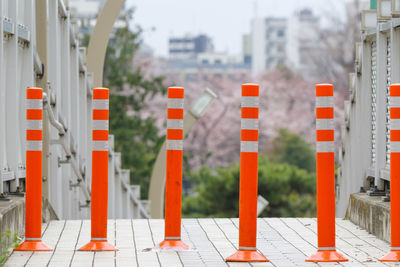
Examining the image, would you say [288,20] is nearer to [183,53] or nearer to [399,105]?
[183,53]

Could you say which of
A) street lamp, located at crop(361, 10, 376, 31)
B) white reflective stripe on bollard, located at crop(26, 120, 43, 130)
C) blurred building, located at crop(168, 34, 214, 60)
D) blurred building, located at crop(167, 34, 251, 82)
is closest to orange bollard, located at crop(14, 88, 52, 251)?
white reflective stripe on bollard, located at crop(26, 120, 43, 130)

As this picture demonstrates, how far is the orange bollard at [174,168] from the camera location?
7.54 m

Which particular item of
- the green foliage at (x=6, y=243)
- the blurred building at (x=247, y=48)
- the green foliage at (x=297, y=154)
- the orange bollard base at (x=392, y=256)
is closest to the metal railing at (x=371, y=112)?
the orange bollard base at (x=392, y=256)

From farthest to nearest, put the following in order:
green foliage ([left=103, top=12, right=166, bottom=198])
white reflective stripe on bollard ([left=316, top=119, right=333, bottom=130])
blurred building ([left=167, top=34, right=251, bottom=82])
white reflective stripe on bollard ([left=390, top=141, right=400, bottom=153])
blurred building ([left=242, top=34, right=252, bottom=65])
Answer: blurred building ([left=242, top=34, right=252, bottom=65]) < blurred building ([left=167, top=34, right=251, bottom=82]) < green foliage ([left=103, top=12, right=166, bottom=198]) < white reflective stripe on bollard ([left=316, top=119, right=333, bottom=130]) < white reflective stripe on bollard ([left=390, top=141, right=400, bottom=153])

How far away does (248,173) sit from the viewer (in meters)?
7.19

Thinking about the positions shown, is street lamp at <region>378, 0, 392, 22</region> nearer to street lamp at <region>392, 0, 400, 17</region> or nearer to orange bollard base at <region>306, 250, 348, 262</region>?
street lamp at <region>392, 0, 400, 17</region>

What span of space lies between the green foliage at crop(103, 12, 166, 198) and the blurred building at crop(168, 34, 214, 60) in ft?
286

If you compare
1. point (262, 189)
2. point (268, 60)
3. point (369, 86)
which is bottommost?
point (262, 189)

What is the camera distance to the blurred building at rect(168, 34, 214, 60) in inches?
4934

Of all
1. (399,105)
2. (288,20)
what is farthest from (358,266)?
(288,20)

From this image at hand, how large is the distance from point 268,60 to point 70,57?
108986mm

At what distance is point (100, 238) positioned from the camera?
775cm

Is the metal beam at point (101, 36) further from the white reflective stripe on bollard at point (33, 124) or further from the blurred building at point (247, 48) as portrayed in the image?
the blurred building at point (247, 48)

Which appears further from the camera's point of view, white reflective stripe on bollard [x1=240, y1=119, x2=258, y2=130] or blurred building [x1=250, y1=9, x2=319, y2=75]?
blurred building [x1=250, y1=9, x2=319, y2=75]
